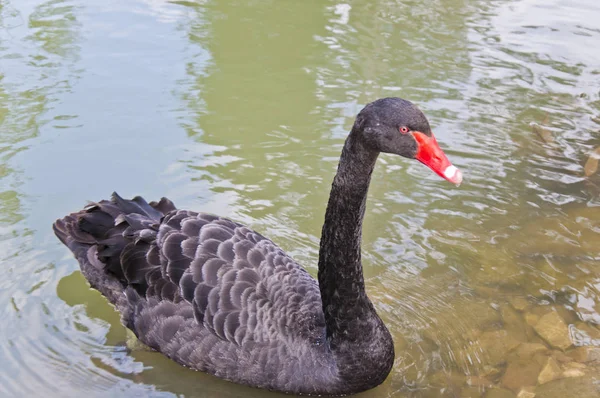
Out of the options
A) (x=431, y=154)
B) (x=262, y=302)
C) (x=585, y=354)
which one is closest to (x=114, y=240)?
(x=262, y=302)

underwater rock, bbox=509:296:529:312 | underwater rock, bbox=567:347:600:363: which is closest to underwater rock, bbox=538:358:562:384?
underwater rock, bbox=567:347:600:363

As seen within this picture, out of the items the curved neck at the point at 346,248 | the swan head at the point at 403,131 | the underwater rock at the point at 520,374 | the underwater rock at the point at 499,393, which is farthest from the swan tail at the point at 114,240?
the underwater rock at the point at 520,374

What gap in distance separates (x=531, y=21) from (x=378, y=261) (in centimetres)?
624

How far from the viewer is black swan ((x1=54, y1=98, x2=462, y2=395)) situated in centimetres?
425

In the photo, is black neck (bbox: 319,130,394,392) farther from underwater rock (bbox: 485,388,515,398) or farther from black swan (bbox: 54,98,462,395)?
underwater rock (bbox: 485,388,515,398)

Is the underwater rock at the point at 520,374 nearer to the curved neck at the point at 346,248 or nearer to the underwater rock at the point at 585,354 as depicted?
the underwater rock at the point at 585,354

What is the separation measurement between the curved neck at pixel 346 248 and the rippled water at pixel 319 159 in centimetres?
63

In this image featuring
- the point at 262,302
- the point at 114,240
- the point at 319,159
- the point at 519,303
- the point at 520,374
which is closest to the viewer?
the point at 262,302

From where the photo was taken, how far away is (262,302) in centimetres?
445

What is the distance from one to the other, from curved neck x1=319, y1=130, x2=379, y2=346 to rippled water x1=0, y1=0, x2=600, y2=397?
63cm

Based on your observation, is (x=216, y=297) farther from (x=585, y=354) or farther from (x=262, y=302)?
(x=585, y=354)

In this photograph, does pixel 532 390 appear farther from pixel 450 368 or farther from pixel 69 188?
pixel 69 188

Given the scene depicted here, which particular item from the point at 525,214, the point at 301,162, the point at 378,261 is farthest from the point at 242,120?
the point at 525,214

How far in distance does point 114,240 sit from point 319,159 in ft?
8.51
